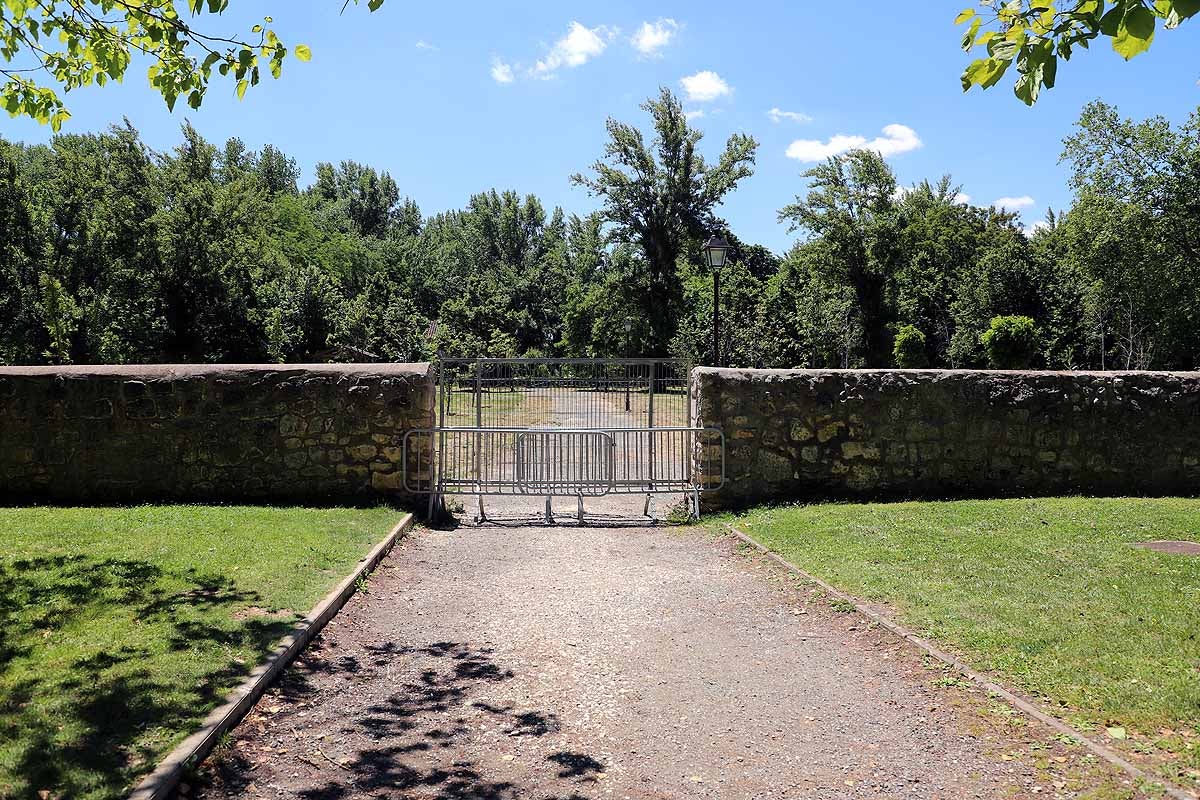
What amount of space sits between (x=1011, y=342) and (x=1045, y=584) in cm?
3201

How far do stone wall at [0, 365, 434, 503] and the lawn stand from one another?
4942 mm

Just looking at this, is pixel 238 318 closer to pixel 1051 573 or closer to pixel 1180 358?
pixel 1051 573

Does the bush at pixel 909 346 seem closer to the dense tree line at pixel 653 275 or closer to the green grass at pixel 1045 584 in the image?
the dense tree line at pixel 653 275

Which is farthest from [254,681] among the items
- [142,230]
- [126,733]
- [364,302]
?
→ [142,230]

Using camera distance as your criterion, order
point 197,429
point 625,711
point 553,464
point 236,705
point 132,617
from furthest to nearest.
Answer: point 553,464 → point 197,429 → point 132,617 → point 625,711 → point 236,705

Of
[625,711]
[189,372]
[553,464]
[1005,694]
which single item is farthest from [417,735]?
[189,372]

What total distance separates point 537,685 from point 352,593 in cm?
264

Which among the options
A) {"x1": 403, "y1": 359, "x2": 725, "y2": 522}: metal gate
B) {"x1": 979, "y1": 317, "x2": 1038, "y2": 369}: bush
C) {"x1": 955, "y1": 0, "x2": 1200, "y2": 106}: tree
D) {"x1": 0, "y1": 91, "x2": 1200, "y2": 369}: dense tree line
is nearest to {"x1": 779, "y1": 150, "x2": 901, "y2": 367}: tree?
{"x1": 0, "y1": 91, "x2": 1200, "y2": 369}: dense tree line

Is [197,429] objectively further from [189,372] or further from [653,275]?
[653,275]

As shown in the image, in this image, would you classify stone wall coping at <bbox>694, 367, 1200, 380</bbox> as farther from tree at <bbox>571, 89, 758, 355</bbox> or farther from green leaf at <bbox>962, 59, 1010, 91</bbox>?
tree at <bbox>571, 89, 758, 355</bbox>

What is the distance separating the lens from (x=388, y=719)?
4484 mm

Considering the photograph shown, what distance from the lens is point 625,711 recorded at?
4602mm

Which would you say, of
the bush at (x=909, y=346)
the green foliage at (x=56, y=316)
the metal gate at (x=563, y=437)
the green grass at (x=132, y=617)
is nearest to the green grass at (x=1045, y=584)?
the metal gate at (x=563, y=437)

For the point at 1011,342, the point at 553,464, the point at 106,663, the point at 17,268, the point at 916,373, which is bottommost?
the point at 106,663
